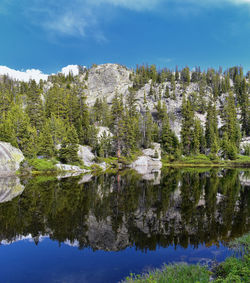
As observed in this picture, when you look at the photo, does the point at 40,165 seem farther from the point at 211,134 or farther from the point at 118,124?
the point at 211,134

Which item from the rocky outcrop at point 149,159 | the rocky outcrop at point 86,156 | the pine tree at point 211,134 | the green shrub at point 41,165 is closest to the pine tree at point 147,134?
the rocky outcrop at point 149,159

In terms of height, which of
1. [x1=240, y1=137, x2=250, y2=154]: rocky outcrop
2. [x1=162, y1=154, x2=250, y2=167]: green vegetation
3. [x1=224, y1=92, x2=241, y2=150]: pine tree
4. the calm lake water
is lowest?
the calm lake water

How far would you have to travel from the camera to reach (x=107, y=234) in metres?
13.3

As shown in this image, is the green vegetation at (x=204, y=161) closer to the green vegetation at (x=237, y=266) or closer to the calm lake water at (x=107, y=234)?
the calm lake water at (x=107, y=234)

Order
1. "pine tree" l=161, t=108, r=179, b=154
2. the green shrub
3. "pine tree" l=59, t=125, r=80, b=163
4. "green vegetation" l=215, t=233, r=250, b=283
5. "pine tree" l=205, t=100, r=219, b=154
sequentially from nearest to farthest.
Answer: "green vegetation" l=215, t=233, r=250, b=283 < the green shrub < "pine tree" l=59, t=125, r=80, b=163 < "pine tree" l=205, t=100, r=219, b=154 < "pine tree" l=161, t=108, r=179, b=154

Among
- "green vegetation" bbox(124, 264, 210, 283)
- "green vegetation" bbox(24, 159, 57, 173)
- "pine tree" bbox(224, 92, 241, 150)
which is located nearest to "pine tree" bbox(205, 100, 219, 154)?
"pine tree" bbox(224, 92, 241, 150)

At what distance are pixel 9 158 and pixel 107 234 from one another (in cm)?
3695

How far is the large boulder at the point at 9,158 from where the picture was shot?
40.8 meters

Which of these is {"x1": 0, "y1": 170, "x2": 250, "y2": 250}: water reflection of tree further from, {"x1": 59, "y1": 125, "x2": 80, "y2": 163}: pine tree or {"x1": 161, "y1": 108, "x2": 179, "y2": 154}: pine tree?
{"x1": 161, "y1": 108, "x2": 179, "y2": 154}: pine tree

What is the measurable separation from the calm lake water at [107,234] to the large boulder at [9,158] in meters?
22.0

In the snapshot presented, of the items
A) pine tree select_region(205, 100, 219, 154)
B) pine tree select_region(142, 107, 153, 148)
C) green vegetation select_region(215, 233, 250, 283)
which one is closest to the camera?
green vegetation select_region(215, 233, 250, 283)

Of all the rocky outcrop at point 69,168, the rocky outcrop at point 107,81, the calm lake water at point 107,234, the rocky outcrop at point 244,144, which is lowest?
the calm lake water at point 107,234

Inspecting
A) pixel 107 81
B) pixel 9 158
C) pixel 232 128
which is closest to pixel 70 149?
pixel 9 158

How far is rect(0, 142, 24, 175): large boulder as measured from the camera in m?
40.8
